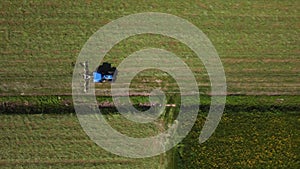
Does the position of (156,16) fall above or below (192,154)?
above

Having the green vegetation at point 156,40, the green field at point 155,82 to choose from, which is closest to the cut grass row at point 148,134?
the green field at point 155,82

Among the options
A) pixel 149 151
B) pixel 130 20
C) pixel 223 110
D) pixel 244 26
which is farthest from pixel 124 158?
pixel 244 26

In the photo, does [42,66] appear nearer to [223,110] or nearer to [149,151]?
[149,151]

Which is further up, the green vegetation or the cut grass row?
the green vegetation

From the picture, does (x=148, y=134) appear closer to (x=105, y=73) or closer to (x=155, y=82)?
(x=155, y=82)

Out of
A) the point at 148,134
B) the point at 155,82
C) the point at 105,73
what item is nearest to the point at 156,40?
the point at 155,82

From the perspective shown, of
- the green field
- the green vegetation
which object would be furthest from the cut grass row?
the green vegetation

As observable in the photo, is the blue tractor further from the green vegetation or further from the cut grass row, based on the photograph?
the cut grass row

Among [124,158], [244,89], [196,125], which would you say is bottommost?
[124,158]
